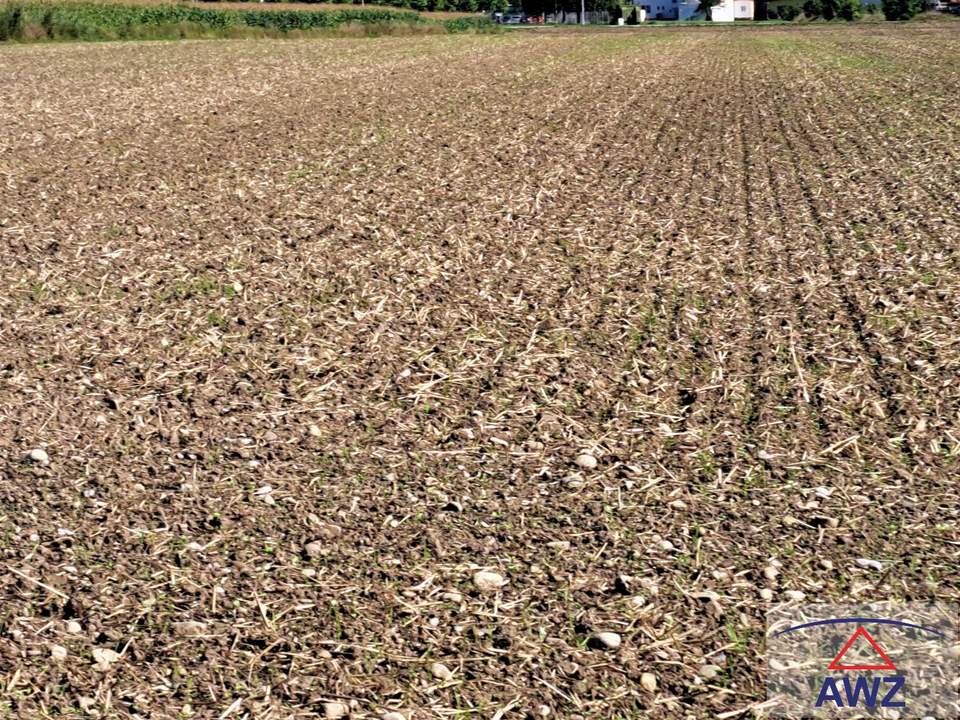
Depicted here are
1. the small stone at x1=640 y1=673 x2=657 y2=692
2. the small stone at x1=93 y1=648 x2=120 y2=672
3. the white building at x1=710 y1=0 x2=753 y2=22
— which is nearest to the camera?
the small stone at x1=640 y1=673 x2=657 y2=692

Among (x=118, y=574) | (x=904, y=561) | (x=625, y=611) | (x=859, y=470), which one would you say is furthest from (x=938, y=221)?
(x=118, y=574)

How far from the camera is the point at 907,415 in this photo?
21.3ft

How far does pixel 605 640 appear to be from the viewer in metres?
4.45

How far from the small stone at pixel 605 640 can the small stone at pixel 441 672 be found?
61 centimetres

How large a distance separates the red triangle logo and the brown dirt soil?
0.84 ft

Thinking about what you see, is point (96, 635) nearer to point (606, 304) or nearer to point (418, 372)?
point (418, 372)

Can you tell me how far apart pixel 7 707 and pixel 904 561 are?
3859 millimetres

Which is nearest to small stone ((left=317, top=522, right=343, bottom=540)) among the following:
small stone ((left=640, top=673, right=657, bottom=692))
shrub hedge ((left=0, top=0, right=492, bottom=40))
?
small stone ((left=640, top=673, right=657, bottom=692))

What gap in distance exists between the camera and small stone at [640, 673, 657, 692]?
4.20m

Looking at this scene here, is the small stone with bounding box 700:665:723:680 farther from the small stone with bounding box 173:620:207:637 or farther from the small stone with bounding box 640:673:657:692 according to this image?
the small stone with bounding box 173:620:207:637

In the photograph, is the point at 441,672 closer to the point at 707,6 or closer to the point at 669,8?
the point at 707,6

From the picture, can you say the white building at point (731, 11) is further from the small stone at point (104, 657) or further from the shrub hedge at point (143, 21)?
the small stone at point (104, 657)

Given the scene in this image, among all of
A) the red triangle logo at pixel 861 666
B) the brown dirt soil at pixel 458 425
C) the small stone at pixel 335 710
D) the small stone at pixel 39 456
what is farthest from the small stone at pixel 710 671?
the small stone at pixel 39 456

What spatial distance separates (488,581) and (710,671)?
107cm
